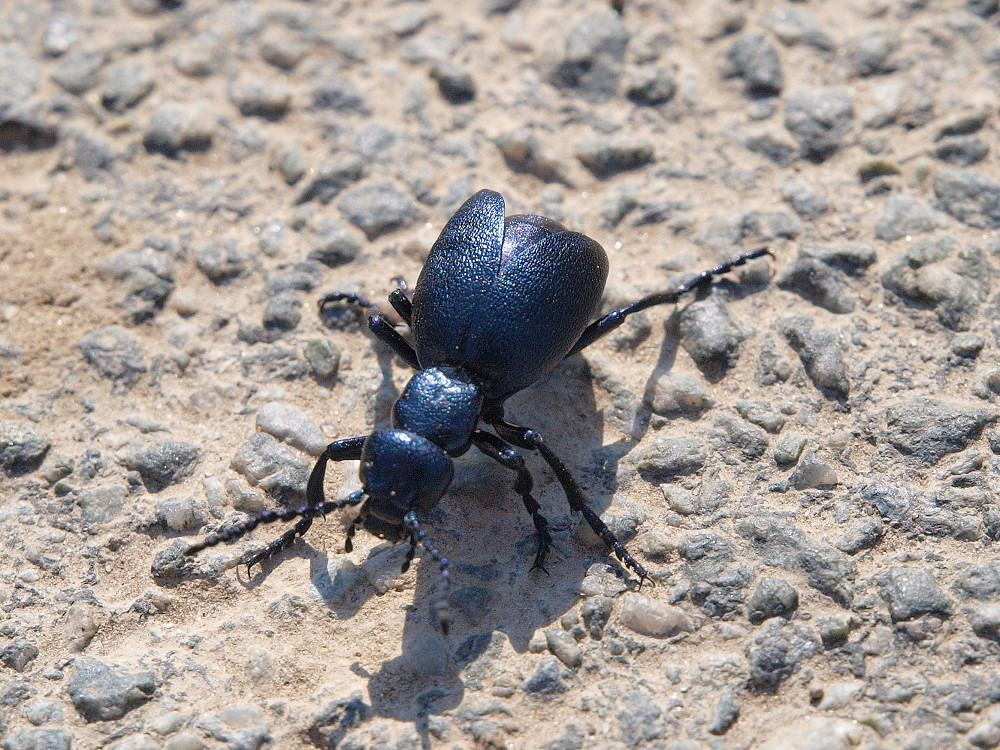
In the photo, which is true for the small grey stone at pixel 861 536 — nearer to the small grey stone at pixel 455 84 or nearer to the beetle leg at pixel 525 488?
the beetle leg at pixel 525 488

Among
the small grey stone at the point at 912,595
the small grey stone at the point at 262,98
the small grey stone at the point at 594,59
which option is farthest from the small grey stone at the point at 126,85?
the small grey stone at the point at 912,595

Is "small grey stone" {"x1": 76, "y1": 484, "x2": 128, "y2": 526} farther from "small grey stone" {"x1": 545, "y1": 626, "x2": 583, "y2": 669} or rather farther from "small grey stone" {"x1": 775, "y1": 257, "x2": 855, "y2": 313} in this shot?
"small grey stone" {"x1": 775, "y1": 257, "x2": 855, "y2": 313}

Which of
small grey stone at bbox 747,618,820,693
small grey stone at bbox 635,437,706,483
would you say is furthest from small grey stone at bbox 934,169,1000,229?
small grey stone at bbox 747,618,820,693

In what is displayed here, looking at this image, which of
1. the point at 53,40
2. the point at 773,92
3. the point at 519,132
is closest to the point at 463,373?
the point at 519,132

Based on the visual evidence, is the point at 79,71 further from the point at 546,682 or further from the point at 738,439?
the point at 546,682

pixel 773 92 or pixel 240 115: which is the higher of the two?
pixel 773 92

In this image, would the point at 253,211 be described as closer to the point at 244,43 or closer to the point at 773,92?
Result: the point at 244,43
